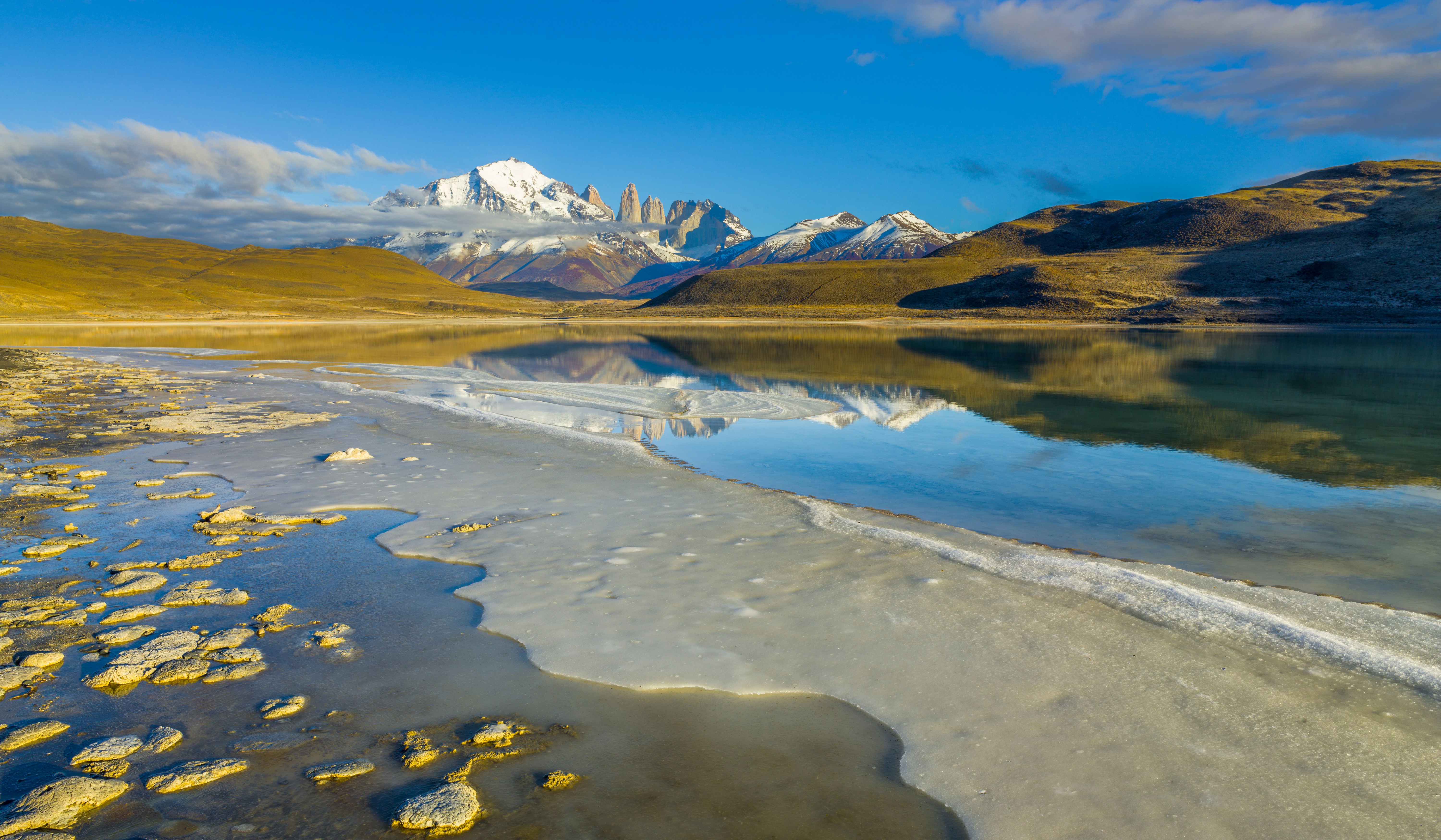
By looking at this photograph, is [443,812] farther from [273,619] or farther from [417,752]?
[273,619]

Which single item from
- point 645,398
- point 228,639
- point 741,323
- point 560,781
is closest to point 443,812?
point 560,781

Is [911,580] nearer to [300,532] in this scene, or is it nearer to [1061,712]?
[1061,712]

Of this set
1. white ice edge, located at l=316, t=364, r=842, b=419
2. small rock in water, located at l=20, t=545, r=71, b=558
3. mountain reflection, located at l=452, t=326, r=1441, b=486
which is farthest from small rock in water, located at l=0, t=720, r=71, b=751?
white ice edge, located at l=316, t=364, r=842, b=419

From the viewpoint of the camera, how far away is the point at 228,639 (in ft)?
20.5

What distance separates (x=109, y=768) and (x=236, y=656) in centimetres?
150

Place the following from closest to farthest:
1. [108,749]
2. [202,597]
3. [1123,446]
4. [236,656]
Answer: [108,749] < [236,656] < [202,597] < [1123,446]

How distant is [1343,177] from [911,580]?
258 m

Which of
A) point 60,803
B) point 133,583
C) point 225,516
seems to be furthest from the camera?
point 225,516

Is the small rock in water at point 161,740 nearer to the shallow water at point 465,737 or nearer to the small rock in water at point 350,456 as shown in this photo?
the shallow water at point 465,737

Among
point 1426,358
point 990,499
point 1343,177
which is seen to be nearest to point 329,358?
point 990,499

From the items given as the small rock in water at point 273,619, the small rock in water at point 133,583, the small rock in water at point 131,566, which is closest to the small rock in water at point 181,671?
the small rock in water at point 273,619

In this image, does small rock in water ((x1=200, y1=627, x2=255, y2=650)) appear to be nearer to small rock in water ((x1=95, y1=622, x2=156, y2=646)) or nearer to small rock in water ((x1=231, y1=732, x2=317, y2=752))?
small rock in water ((x1=95, y1=622, x2=156, y2=646))

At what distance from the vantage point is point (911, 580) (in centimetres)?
786

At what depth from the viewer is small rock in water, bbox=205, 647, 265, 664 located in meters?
5.89
